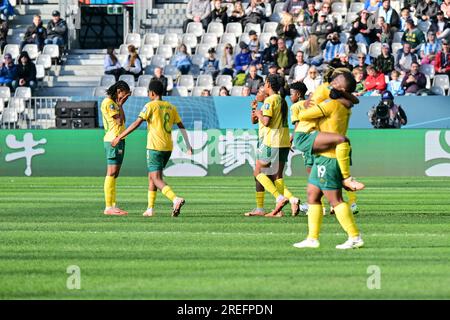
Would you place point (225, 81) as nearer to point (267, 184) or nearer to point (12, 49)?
point (12, 49)

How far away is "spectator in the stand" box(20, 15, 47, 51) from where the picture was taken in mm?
37812

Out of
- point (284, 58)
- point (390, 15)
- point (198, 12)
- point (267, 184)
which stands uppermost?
point (390, 15)

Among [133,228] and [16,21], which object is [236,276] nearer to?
[133,228]

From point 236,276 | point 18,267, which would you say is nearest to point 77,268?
point 18,267

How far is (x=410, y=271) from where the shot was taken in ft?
36.7

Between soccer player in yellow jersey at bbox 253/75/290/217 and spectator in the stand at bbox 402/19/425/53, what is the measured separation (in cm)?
1641

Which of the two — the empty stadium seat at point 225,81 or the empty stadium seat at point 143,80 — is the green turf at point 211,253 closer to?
the empty stadium seat at point 225,81

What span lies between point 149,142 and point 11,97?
16.3m

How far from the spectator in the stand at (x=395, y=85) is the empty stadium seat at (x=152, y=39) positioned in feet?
26.7

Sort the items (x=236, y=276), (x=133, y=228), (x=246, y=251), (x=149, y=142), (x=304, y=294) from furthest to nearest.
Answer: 1. (x=149, y=142)
2. (x=133, y=228)
3. (x=246, y=251)
4. (x=236, y=276)
5. (x=304, y=294)

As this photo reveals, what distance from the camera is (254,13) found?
3669 centimetres

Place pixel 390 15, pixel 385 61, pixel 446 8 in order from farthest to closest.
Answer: pixel 446 8 → pixel 390 15 → pixel 385 61

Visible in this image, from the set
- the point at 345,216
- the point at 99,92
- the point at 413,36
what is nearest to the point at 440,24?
the point at 413,36

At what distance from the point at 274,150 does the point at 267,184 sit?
53 centimetres
